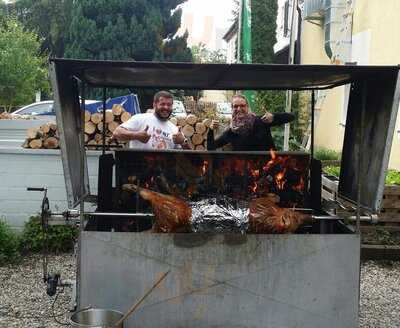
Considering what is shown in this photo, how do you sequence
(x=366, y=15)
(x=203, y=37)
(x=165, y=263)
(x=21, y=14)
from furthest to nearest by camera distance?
(x=203, y=37), (x=21, y=14), (x=366, y=15), (x=165, y=263)

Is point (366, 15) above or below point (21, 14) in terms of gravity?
below

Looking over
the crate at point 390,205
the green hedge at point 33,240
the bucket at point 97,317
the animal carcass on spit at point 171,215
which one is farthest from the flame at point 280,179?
the green hedge at point 33,240

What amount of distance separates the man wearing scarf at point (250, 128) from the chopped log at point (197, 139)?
2955 millimetres

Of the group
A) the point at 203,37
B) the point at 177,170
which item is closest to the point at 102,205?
the point at 177,170

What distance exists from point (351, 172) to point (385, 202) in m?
2.54

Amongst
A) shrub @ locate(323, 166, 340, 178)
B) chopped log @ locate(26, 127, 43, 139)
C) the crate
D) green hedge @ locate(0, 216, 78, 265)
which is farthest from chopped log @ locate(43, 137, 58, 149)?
shrub @ locate(323, 166, 340, 178)

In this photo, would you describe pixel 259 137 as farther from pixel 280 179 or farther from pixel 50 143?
pixel 50 143

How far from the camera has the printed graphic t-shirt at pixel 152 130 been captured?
19.7ft

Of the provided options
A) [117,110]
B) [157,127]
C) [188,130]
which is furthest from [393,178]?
[117,110]

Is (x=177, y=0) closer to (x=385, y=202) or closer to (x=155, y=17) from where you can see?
(x=155, y=17)

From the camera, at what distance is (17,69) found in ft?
65.6

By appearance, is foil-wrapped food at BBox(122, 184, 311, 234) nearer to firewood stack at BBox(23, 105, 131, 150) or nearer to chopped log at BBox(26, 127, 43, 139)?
firewood stack at BBox(23, 105, 131, 150)

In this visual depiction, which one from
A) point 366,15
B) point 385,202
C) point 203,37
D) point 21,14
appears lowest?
point 385,202

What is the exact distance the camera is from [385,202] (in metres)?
7.53
